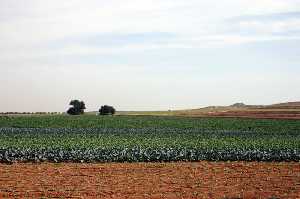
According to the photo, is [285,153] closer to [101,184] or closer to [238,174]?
[238,174]

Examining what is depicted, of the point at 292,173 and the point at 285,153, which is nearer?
the point at 292,173

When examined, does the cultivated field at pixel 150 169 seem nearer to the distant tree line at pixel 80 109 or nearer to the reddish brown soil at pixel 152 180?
the reddish brown soil at pixel 152 180

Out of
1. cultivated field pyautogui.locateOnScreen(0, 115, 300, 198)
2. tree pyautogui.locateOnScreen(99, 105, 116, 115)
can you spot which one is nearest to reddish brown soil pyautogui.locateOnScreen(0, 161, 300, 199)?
cultivated field pyautogui.locateOnScreen(0, 115, 300, 198)

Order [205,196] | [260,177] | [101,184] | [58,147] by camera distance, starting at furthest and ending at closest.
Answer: [58,147] < [260,177] < [101,184] < [205,196]

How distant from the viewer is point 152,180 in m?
22.4

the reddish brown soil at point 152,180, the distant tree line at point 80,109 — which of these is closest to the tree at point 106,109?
the distant tree line at point 80,109

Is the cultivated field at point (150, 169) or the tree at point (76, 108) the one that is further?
the tree at point (76, 108)

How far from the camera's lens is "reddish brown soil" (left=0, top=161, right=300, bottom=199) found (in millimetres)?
19016

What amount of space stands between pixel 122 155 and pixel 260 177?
978cm

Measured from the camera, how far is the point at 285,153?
108ft

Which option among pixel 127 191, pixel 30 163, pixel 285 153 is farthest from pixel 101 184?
pixel 285 153

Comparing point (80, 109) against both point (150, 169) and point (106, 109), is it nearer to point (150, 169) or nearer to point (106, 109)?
point (106, 109)

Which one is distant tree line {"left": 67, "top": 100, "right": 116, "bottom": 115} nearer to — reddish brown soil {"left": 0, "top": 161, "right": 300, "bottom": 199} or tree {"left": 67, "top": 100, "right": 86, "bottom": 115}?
tree {"left": 67, "top": 100, "right": 86, "bottom": 115}

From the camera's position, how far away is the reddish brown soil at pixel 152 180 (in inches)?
749
